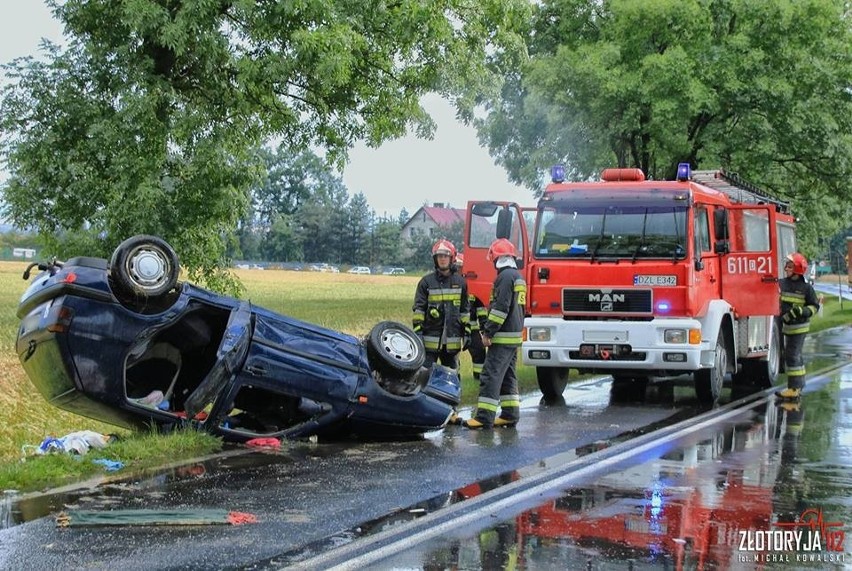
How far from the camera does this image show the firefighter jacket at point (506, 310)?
34.3 ft

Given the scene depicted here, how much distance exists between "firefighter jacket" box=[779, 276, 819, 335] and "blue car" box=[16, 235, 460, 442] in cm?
588

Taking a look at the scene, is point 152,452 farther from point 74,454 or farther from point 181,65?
point 181,65

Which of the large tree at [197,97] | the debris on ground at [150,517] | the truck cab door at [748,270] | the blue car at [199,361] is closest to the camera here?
the debris on ground at [150,517]

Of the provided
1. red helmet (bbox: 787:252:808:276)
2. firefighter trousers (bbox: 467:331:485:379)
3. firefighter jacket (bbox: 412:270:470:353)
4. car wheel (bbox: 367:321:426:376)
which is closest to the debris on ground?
car wheel (bbox: 367:321:426:376)

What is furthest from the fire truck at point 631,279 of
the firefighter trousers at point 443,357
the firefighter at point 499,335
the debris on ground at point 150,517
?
the debris on ground at point 150,517

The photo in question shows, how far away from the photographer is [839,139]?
27.9 metres

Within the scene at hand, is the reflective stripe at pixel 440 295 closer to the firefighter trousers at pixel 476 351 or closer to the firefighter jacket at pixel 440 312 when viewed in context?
the firefighter jacket at pixel 440 312

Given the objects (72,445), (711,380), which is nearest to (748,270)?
(711,380)

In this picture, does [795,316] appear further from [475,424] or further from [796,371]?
[475,424]

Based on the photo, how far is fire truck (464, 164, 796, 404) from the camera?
485 inches

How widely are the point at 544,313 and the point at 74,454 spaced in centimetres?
618

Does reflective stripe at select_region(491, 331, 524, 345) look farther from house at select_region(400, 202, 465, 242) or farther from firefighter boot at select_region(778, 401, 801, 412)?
house at select_region(400, 202, 465, 242)

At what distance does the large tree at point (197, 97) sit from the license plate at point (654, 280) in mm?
6553

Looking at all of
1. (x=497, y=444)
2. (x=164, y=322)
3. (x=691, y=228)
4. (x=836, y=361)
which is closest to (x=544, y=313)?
(x=691, y=228)
